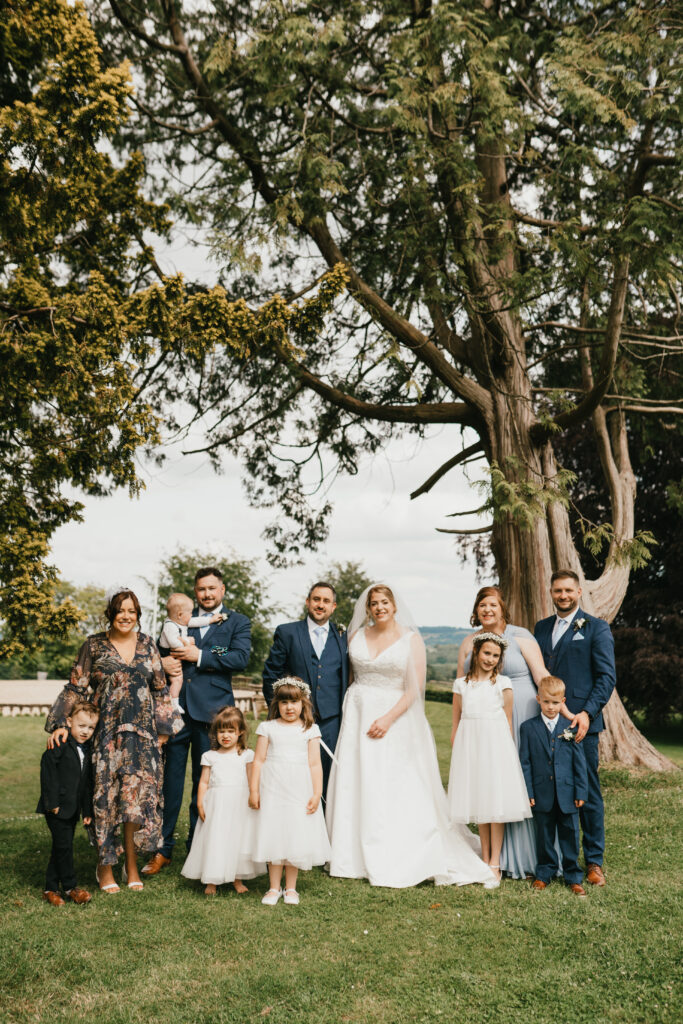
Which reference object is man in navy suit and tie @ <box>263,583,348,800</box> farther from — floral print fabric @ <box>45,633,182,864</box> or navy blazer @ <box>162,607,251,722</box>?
floral print fabric @ <box>45,633,182,864</box>

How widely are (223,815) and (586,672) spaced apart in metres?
2.64

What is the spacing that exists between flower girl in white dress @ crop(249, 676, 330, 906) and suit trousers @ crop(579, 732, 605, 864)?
5.71 ft

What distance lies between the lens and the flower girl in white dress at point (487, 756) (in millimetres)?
5758

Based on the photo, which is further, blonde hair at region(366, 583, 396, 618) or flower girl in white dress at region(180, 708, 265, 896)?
blonde hair at region(366, 583, 396, 618)

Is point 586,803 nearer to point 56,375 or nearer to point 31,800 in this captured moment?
point 56,375

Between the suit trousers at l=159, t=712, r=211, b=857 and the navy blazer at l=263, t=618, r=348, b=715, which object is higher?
the navy blazer at l=263, t=618, r=348, b=715

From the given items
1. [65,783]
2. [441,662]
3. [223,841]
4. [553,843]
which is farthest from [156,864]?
[441,662]

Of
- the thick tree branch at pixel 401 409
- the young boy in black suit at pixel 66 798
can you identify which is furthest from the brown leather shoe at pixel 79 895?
the thick tree branch at pixel 401 409

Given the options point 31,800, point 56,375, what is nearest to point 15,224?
point 56,375

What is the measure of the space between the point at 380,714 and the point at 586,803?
1489 millimetres

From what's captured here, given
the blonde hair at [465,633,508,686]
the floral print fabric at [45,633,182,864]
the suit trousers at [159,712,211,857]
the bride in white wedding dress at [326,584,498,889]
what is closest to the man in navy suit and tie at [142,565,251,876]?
the suit trousers at [159,712,211,857]

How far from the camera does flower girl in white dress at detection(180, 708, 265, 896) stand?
5.55 m

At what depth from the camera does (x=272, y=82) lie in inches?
372

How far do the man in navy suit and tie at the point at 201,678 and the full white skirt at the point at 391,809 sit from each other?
0.95 metres
